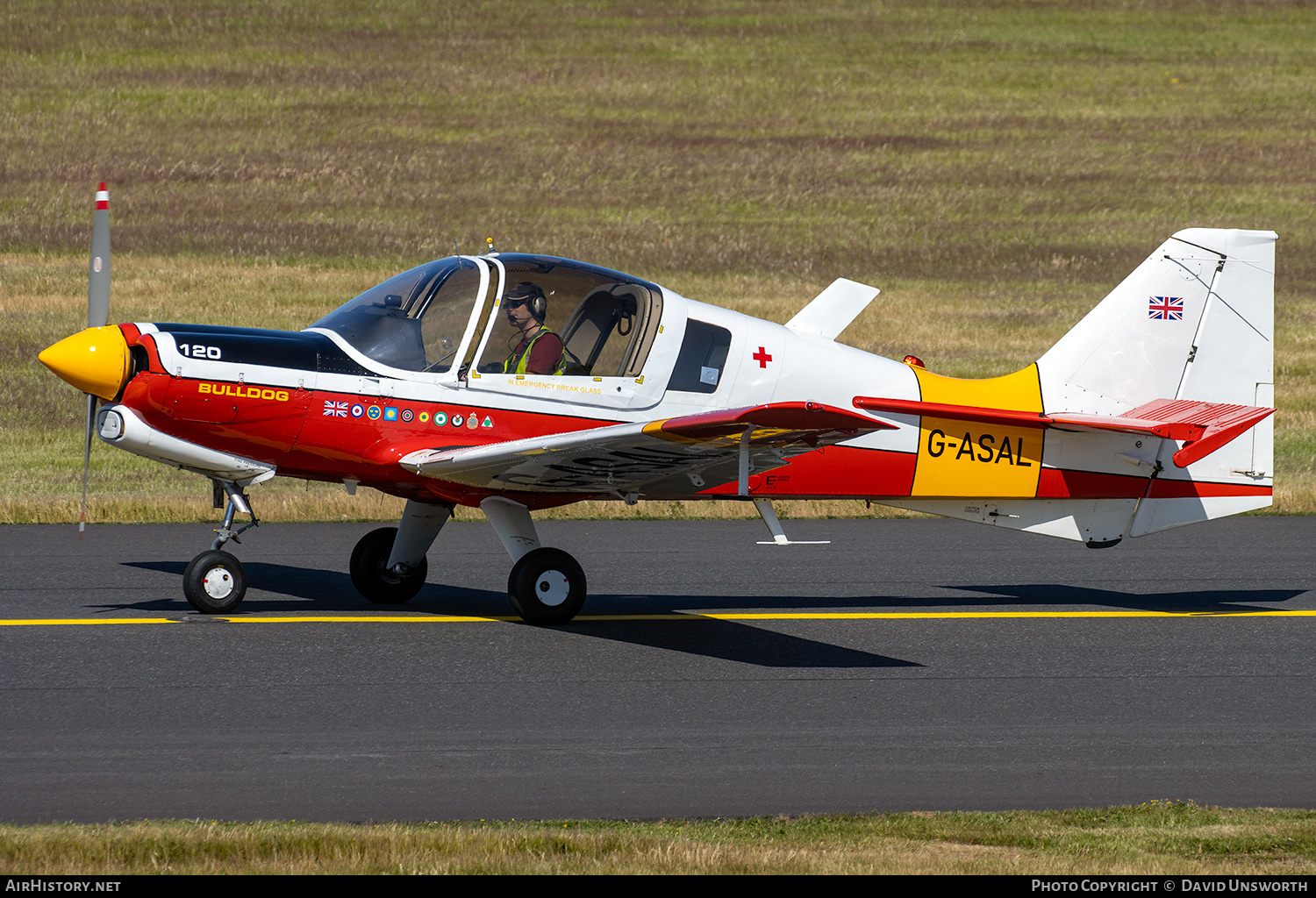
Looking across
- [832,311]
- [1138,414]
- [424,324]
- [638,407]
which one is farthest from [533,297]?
[1138,414]

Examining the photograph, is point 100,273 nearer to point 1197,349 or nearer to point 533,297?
point 533,297

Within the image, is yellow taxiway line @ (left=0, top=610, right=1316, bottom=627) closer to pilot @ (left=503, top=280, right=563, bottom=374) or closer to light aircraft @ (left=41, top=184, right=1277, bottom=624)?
light aircraft @ (left=41, top=184, right=1277, bottom=624)

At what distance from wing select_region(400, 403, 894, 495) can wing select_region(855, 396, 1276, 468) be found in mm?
1477

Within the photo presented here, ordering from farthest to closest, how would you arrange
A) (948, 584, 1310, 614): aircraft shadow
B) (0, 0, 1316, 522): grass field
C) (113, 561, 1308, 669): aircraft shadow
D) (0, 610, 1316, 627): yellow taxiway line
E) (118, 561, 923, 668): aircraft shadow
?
(0, 0, 1316, 522): grass field < (948, 584, 1310, 614): aircraft shadow < (0, 610, 1316, 627): yellow taxiway line < (113, 561, 1308, 669): aircraft shadow < (118, 561, 923, 668): aircraft shadow

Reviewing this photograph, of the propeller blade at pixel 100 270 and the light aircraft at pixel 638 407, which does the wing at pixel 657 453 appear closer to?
the light aircraft at pixel 638 407

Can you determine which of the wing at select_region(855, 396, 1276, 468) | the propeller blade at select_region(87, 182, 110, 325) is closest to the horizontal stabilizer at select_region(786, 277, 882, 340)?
the wing at select_region(855, 396, 1276, 468)

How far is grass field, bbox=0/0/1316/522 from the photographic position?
23969 millimetres

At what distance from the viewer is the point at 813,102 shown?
43344 millimetres

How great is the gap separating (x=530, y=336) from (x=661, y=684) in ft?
7.97

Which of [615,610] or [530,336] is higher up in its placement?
[530,336]

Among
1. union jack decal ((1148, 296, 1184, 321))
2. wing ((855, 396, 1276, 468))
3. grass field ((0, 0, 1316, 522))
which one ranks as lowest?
wing ((855, 396, 1276, 468))

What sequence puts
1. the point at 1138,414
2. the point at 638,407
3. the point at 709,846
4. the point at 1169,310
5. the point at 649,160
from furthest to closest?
the point at 649,160 → the point at 1169,310 → the point at 1138,414 → the point at 638,407 → the point at 709,846

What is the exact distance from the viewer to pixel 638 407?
372 inches
